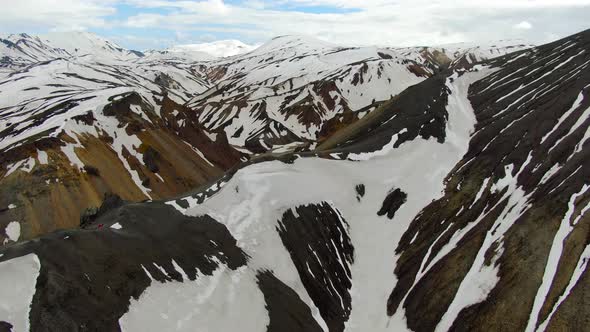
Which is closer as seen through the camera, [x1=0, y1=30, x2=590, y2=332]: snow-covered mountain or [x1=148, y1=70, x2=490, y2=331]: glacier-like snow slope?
[x1=0, y1=30, x2=590, y2=332]: snow-covered mountain

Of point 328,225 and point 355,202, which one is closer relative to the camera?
point 328,225

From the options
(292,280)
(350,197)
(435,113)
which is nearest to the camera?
(292,280)

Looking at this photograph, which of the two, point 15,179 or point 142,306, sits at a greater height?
point 142,306

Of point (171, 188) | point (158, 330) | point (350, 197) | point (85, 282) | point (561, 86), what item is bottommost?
point (171, 188)

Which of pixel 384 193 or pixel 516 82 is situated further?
pixel 516 82

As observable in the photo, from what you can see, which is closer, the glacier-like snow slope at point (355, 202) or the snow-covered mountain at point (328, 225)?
the snow-covered mountain at point (328, 225)

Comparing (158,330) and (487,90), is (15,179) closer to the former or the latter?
(158,330)

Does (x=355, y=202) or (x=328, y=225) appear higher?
(x=328, y=225)

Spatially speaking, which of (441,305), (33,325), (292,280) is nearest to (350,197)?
(292,280)
